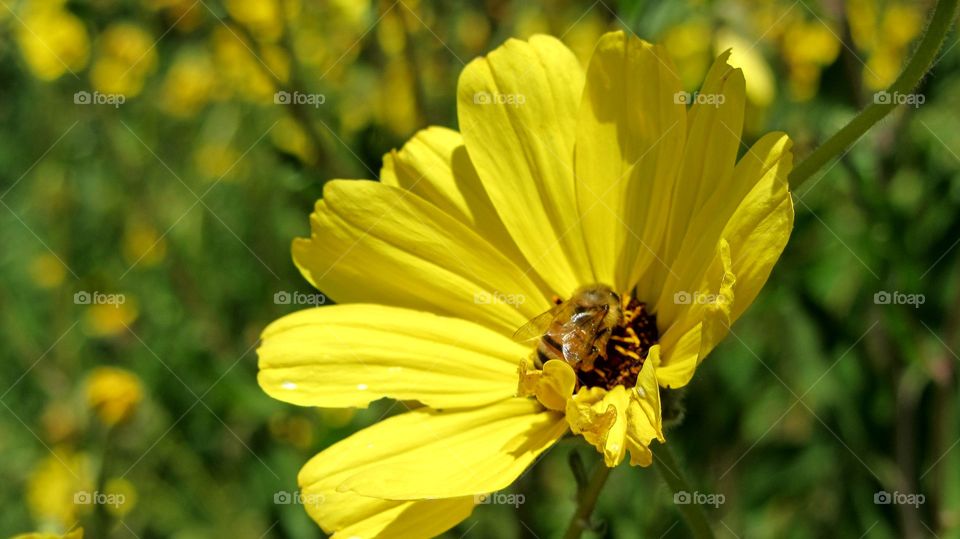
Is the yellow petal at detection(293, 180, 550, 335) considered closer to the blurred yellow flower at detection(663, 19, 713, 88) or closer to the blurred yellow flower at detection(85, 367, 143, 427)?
the blurred yellow flower at detection(85, 367, 143, 427)

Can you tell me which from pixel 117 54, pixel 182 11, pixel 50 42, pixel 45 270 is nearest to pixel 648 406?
pixel 182 11

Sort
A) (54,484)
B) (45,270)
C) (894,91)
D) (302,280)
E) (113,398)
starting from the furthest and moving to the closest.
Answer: (45,270) < (54,484) < (302,280) < (113,398) < (894,91)

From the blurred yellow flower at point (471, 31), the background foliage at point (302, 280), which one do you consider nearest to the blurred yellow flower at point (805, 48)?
the background foliage at point (302, 280)

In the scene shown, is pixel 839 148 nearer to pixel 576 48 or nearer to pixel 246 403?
pixel 246 403

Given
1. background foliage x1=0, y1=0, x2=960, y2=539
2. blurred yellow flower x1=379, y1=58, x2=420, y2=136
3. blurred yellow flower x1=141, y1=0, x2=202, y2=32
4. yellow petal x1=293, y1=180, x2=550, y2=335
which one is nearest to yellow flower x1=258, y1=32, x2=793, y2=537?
yellow petal x1=293, y1=180, x2=550, y2=335

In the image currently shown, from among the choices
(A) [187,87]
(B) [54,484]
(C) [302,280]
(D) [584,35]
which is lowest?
(B) [54,484]

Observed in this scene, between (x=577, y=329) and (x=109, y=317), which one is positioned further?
(x=109, y=317)

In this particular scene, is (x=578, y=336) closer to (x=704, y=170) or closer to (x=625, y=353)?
(x=625, y=353)
